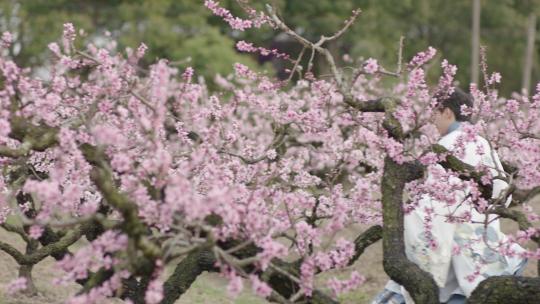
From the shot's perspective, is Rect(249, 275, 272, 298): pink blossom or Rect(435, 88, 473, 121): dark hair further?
Rect(435, 88, 473, 121): dark hair

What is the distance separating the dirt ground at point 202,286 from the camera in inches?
364

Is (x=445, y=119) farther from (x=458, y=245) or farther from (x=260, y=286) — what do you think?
(x=260, y=286)

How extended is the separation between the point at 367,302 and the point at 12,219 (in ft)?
18.4

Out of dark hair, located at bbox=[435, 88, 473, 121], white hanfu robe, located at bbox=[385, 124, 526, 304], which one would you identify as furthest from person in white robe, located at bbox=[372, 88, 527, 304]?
dark hair, located at bbox=[435, 88, 473, 121]

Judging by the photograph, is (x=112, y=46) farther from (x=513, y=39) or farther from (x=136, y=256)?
(x=513, y=39)

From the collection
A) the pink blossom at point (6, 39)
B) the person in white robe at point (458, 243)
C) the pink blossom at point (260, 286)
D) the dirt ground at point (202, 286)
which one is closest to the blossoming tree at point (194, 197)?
the pink blossom at point (260, 286)

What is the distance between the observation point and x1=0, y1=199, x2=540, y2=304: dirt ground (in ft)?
30.3

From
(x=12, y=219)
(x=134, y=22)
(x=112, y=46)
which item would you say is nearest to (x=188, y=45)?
(x=134, y=22)

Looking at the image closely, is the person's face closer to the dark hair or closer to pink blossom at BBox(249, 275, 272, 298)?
the dark hair

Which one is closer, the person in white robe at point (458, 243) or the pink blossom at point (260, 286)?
the pink blossom at point (260, 286)

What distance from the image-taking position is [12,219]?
13148mm

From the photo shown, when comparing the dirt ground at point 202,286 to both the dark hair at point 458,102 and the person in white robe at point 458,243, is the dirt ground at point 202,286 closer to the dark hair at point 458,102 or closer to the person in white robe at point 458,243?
the person in white robe at point 458,243

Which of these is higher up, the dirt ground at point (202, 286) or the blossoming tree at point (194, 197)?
the blossoming tree at point (194, 197)

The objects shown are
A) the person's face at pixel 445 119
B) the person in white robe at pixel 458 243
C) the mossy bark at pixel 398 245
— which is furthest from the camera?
the person's face at pixel 445 119
